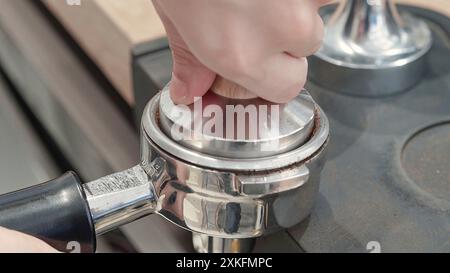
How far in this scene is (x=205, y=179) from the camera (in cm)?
30

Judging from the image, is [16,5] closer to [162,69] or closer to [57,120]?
[57,120]

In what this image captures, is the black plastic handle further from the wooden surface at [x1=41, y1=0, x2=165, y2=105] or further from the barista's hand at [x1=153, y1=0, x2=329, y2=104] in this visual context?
the wooden surface at [x1=41, y1=0, x2=165, y2=105]

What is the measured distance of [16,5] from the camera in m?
0.65

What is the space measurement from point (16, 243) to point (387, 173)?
0.80 ft

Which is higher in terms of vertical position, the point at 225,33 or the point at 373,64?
the point at 225,33

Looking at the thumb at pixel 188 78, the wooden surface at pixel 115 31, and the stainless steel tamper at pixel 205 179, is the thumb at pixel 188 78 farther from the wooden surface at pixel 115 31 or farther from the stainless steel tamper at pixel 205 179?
the wooden surface at pixel 115 31

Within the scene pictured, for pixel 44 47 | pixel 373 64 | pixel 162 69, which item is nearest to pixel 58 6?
pixel 44 47

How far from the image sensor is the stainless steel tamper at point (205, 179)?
0.98 feet

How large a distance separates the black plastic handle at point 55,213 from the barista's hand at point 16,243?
0.04m

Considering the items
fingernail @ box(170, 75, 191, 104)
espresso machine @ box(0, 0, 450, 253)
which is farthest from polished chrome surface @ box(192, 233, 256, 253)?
fingernail @ box(170, 75, 191, 104)

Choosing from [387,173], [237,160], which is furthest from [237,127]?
[387,173]

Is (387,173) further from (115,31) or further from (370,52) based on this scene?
(115,31)
